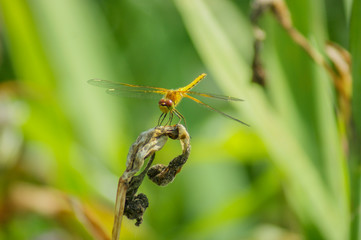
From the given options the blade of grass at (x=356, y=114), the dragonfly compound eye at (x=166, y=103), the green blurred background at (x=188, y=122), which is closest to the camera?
the blade of grass at (x=356, y=114)

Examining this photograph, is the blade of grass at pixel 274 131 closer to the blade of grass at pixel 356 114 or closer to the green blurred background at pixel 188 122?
the green blurred background at pixel 188 122

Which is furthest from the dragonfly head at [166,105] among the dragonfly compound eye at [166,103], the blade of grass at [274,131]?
the blade of grass at [274,131]

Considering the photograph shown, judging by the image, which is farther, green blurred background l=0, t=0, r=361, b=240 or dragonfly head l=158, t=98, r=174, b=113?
green blurred background l=0, t=0, r=361, b=240

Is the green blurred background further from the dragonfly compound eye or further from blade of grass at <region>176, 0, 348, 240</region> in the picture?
the dragonfly compound eye

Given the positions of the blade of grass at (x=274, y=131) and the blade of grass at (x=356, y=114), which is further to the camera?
the blade of grass at (x=274, y=131)

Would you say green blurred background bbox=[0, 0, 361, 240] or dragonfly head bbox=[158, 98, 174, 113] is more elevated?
dragonfly head bbox=[158, 98, 174, 113]

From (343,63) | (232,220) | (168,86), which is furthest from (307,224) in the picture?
(168,86)

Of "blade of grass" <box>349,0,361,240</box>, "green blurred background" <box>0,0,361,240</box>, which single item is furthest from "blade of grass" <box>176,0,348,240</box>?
"blade of grass" <box>349,0,361,240</box>

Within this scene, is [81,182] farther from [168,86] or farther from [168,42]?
[168,42]

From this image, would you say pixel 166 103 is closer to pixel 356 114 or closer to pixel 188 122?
pixel 356 114
